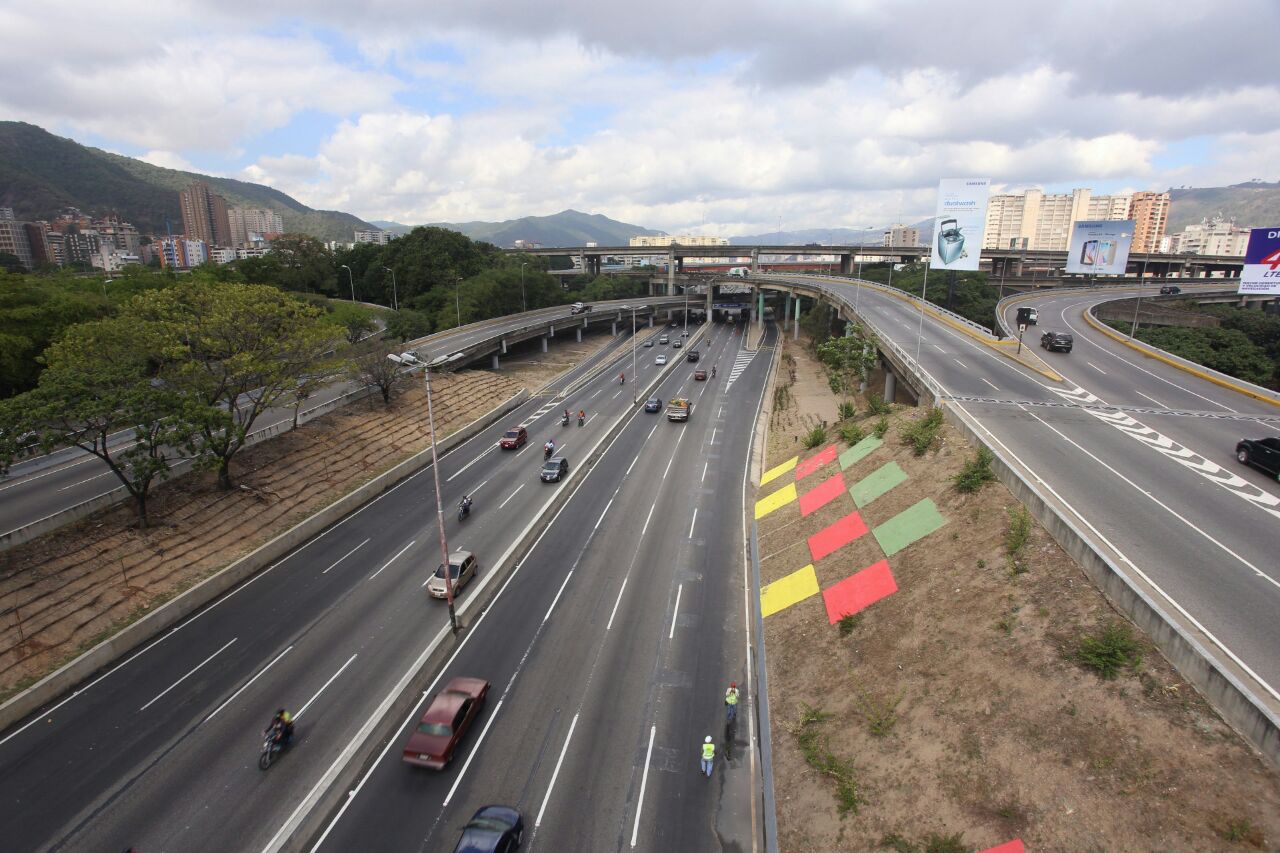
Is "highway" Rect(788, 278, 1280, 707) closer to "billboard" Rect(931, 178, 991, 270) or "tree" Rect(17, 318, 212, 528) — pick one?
"billboard" Rect(931, 178, 991, 270)

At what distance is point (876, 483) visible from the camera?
106 feet

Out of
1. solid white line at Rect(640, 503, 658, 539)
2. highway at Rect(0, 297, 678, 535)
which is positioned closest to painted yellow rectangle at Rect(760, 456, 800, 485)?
solid white line at Rect(640, 503, 658, 539)

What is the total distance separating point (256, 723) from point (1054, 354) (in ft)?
193

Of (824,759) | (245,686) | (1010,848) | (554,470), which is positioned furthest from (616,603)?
(1010,848)

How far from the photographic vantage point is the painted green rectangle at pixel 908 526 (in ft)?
85.1

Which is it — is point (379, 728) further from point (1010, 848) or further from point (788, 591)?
point (1010, 848)

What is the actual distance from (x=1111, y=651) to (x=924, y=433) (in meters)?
18.0

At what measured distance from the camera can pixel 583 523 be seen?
36.7 m

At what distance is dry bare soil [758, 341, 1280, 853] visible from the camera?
12750 millimetres

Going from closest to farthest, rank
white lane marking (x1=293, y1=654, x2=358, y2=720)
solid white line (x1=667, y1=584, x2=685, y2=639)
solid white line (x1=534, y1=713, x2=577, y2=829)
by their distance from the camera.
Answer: solid white line (x1=534, y1=713, x2=577, y2=829) → white lane marking (x1=293, y1=654, x2=358, y2=720) → solid white line (x1=667, y1=584, x2=685, y2=639)

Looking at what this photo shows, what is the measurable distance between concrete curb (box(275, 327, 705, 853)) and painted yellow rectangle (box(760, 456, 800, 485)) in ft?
57.6

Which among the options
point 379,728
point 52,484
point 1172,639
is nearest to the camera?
point 1172,639

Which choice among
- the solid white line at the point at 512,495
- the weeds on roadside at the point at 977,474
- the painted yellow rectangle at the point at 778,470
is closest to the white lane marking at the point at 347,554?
the solid white line at the point at 512,495

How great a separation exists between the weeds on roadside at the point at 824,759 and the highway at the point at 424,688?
2.15 meters
